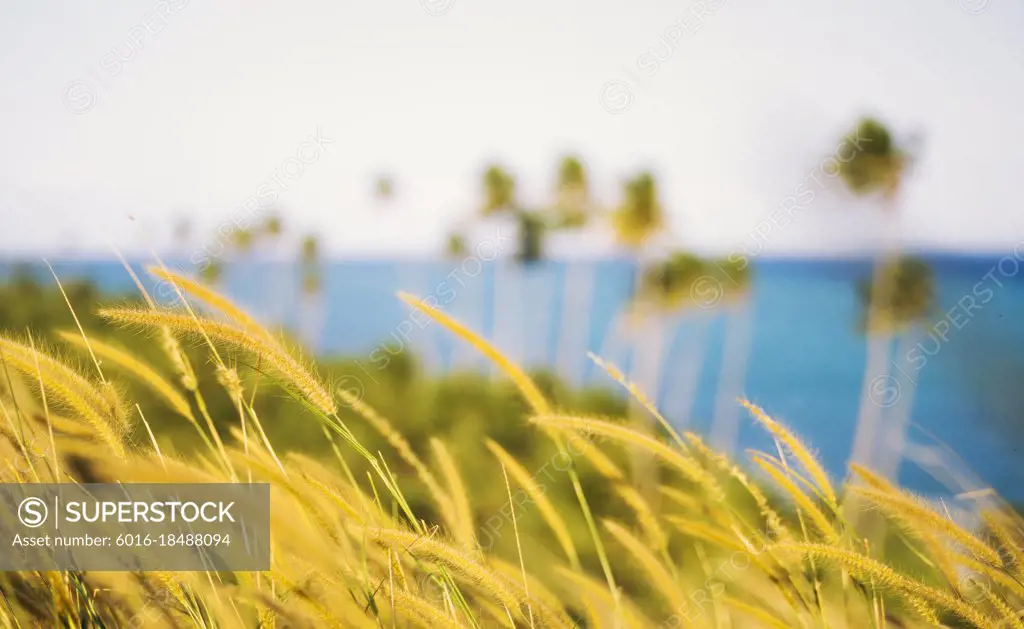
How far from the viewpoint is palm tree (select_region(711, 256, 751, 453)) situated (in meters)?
27.9

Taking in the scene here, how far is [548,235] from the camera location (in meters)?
34.7

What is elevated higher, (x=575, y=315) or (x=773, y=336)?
(x=575, y=315)

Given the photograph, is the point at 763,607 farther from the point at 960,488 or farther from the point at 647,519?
the point at 960,488

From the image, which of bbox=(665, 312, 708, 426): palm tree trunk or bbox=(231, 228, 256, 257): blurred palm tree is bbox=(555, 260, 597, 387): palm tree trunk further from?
bbox=(231, 228, 256, 257): blurred palm tree

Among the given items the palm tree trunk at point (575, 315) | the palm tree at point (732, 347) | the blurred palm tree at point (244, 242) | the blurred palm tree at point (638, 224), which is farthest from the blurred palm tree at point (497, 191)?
the palm tree trunk at point (575, 315)

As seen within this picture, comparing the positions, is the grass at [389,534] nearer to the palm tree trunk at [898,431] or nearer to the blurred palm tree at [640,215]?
the palm tree trunk at [898,431]

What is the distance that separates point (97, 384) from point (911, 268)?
25.5m

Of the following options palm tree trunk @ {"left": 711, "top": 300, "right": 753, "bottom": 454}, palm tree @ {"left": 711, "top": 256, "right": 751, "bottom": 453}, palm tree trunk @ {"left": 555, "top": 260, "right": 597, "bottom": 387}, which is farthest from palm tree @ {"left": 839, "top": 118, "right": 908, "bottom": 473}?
palm tree trunk @ {"left": 555, "top": 260, "right": 597, "bottom": 387}

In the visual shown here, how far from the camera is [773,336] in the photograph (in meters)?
89.5

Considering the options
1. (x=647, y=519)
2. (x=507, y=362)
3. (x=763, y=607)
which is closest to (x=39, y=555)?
(x=507, y=362)

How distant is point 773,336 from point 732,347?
19.3 ft

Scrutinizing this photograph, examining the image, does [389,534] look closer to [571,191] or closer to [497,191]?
[571,191]

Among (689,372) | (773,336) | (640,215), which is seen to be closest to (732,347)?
(773,336)

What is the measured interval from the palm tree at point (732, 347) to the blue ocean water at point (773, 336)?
3.51 ft
